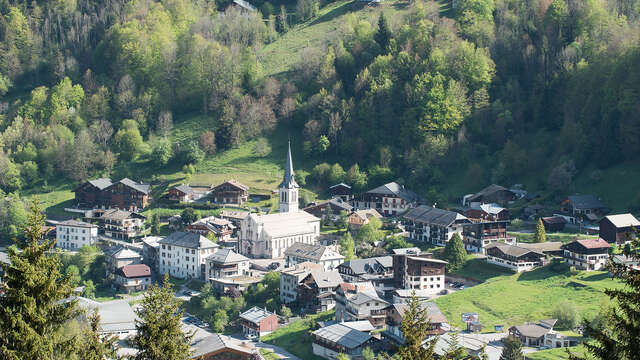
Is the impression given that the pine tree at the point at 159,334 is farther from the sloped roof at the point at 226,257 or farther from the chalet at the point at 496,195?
the chalet at the point at 496,195

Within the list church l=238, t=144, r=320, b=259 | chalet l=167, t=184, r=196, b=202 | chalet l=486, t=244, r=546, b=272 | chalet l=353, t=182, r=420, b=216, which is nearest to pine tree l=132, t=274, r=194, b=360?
chalet l=486, t=244, r=546, b=272

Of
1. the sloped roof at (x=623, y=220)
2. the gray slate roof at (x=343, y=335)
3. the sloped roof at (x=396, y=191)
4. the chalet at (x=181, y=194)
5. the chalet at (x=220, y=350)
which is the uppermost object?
the sloped roof at (x=623, y=220)

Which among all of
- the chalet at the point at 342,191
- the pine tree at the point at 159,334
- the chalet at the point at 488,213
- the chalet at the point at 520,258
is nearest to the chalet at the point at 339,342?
the chalet at the point at 520,258

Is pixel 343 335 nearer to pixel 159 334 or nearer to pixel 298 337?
pixel 298 337

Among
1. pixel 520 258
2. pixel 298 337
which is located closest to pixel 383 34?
pixel 520 258

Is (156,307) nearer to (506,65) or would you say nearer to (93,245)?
(93,245)

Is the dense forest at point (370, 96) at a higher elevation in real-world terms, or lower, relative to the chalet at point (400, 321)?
higher
